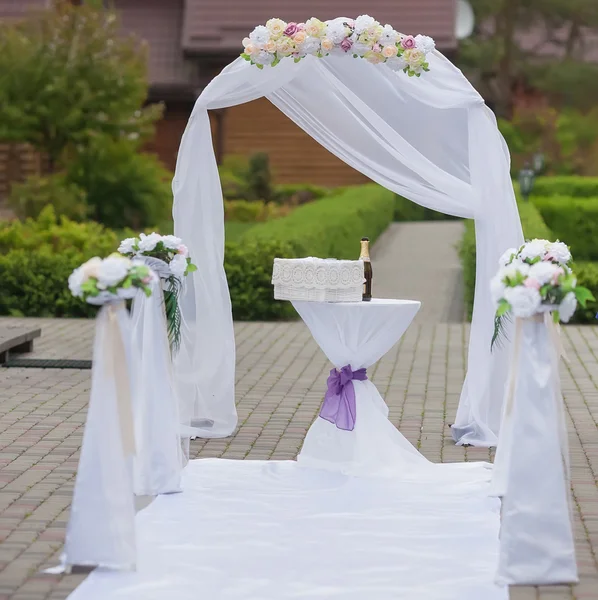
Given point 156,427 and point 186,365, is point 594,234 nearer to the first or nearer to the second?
point 186,365

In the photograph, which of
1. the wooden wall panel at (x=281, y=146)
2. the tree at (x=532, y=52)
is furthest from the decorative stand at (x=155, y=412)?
the tree at (x=532, y=52)

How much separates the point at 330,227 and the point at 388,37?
394 inches

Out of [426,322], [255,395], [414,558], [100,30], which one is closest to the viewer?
[414,558]

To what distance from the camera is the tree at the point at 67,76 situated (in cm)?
2323

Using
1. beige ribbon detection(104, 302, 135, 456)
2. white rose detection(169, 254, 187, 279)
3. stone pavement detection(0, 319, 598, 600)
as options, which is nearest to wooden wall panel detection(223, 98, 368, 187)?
stone pavement detection(0, 319, 598, 600)

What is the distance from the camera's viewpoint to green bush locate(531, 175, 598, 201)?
30.9m

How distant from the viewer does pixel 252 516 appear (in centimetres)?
670

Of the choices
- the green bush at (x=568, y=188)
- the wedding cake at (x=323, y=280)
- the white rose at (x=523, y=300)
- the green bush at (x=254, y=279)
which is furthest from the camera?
the green bush at (x=568, y=188)

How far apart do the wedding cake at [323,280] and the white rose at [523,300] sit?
2.08 m

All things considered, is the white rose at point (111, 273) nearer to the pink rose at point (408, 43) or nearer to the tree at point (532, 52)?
the pink rose at point (408, 43)

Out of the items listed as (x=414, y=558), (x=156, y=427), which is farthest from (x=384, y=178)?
(x=414, y=558)

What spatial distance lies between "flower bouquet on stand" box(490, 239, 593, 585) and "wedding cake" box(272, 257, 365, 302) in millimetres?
1999

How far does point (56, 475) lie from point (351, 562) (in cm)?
234

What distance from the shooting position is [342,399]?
7809 mm
